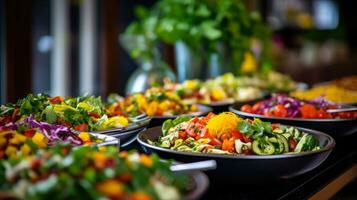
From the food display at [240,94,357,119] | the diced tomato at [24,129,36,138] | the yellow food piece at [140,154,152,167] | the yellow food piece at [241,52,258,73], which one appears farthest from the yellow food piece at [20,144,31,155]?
the yellow food piece at [241,52,258,73]

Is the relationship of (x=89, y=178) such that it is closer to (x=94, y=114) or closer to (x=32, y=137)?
(x=32, y=137)

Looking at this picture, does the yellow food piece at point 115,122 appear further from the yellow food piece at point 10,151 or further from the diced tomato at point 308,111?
the diced tomato at point 308,111

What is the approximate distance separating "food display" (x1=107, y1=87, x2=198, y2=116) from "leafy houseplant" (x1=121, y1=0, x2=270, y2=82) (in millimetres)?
852

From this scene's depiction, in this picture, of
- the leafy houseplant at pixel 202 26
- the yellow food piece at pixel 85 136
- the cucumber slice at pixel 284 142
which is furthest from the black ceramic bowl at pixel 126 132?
the leafy houseplant at pixel 202 26

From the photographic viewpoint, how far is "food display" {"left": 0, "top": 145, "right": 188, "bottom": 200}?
2.86 feet

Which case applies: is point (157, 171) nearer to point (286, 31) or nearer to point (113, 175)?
point (113, 175)

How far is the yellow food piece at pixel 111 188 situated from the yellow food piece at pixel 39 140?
38 cm

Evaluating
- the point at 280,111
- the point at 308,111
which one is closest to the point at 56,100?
the point at 280,111

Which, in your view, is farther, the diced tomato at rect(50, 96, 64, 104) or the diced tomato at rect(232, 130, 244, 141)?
the diced tomato at rect(50, 96, 64, 104)

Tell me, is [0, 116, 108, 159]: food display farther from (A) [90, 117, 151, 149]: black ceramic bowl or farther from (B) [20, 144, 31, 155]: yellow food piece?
(A) [90, 117, 151, 149]: black ceramic bowl

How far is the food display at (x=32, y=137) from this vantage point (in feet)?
3.71

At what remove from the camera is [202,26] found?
296 cm

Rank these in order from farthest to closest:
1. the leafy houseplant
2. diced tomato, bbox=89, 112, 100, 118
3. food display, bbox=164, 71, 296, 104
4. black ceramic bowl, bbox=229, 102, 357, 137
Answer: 1. the leafy houseplant
2. food display, bbox=164, 71, 296, 104
3. black ceramic bowl, bbox=229, 102, 357, 137
4. diced tomato, bbox=89, 112, 100, 118

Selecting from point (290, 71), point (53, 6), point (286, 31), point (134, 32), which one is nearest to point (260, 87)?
point (134, 32)
